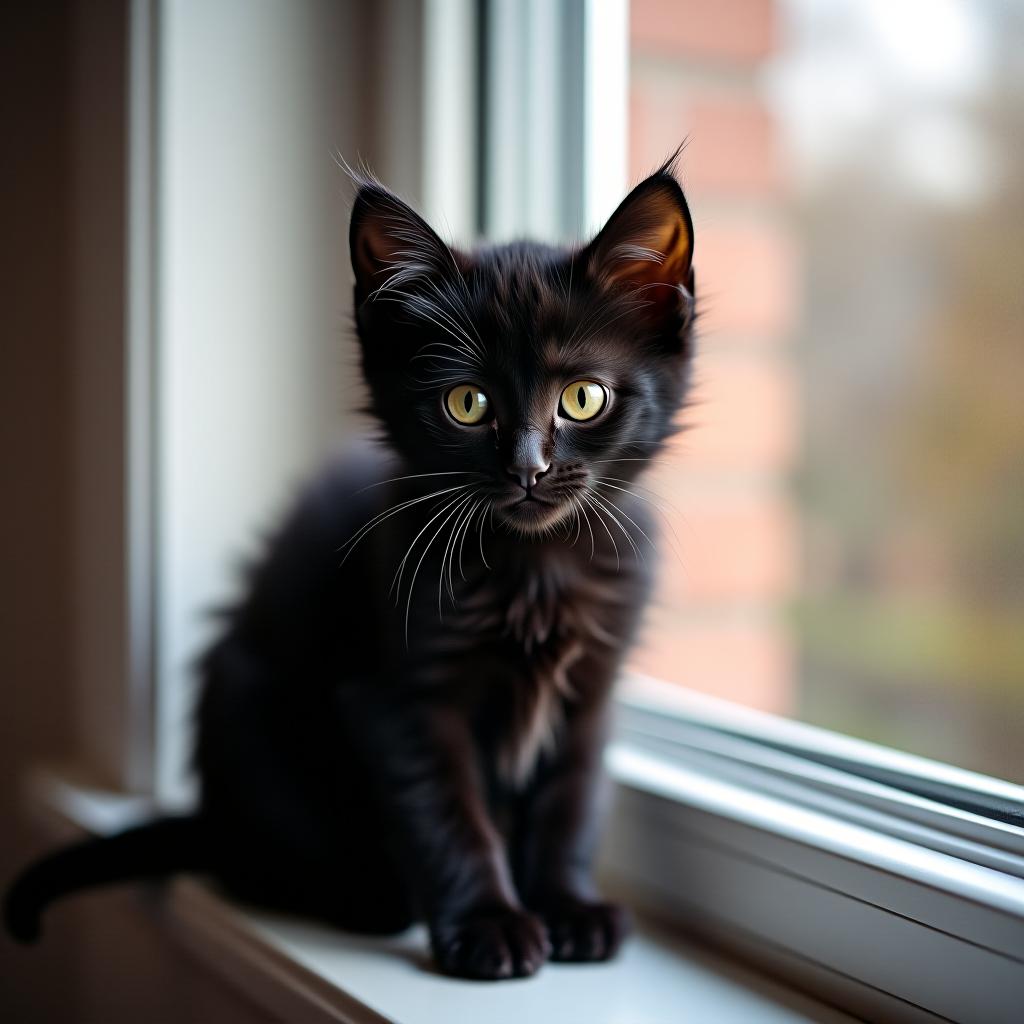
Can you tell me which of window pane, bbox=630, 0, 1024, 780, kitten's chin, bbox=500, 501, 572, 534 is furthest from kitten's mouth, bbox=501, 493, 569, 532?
window pane, bbox=630, 0, 1024, 780

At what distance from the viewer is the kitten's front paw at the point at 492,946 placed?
2.62 ft

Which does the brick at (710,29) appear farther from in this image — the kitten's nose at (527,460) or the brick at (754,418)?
Result: the kitten's nose at (527,460)

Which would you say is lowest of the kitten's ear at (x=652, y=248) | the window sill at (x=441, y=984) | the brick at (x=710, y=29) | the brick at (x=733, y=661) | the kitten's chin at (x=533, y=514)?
the window sill at (x=441, y=984)

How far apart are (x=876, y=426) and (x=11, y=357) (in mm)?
1151

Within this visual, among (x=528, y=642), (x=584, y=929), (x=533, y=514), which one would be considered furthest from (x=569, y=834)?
(x=533, y=514)

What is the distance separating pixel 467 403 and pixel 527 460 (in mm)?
73

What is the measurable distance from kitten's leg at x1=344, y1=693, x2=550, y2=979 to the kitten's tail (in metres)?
0.30

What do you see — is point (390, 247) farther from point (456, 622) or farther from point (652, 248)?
point (456, 622)

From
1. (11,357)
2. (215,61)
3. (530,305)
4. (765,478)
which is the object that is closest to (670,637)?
(765,478)

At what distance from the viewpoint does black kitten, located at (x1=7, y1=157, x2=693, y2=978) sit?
0.75m

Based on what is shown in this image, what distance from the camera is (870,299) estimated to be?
1224 mm

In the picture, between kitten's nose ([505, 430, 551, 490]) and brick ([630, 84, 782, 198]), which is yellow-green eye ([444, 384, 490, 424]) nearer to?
kitten's nose ([505, 430, 551, 490])

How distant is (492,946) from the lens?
800 mm

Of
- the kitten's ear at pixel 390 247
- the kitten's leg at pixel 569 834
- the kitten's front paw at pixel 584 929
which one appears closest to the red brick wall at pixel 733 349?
the kitten's leg at pixel 569 834
